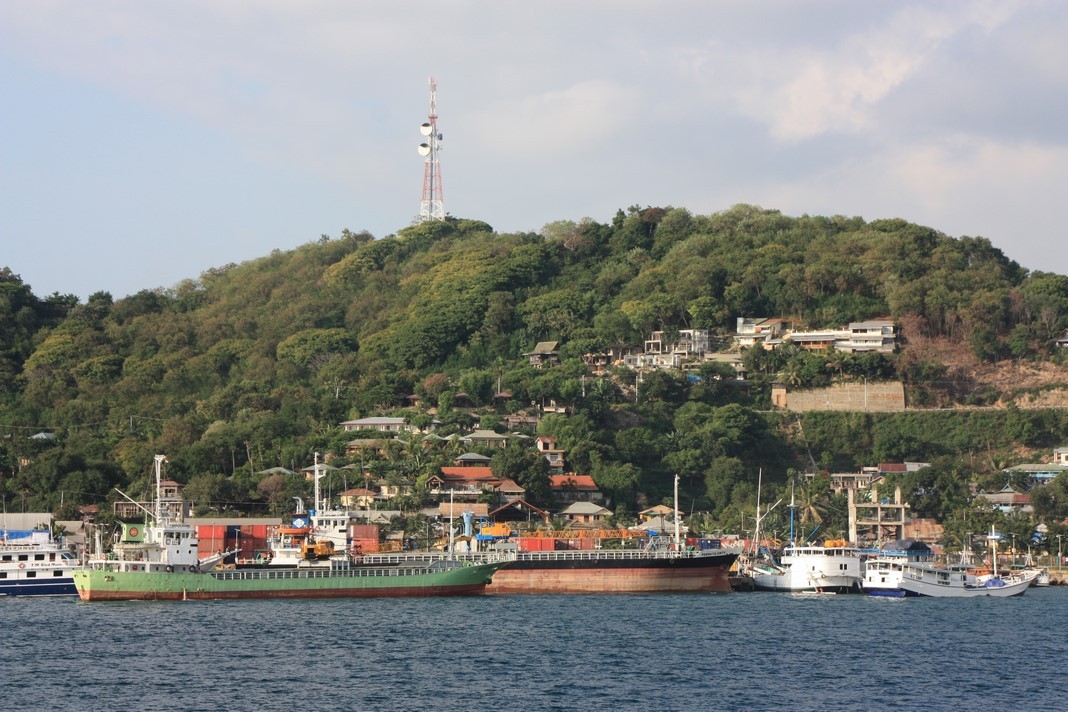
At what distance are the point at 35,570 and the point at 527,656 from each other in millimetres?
35321

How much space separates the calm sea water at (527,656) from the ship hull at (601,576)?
14.2 ft

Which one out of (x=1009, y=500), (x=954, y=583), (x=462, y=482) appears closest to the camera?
(x=954, y=583)

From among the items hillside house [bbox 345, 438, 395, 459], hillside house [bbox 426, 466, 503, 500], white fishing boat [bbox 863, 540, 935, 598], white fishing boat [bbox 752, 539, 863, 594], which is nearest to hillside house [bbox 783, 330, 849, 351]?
hillside house [bbox 426, 466, 503, 500]

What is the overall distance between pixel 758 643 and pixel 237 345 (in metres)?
92.9

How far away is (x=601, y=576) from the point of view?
75.1 m

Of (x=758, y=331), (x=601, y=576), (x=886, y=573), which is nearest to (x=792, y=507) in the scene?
(x=886, y=573)

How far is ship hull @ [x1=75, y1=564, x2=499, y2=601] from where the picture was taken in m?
69.8

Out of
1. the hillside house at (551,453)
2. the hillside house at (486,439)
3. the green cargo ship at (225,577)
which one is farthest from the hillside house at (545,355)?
the green cargo ship at (225,577)

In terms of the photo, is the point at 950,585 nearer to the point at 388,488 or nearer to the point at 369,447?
the point at 388,488

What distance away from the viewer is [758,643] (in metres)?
54.9

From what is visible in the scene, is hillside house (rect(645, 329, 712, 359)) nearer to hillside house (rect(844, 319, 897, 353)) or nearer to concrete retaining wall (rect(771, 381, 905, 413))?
concrete retaining wall (rect(771, 381, 905, 413))

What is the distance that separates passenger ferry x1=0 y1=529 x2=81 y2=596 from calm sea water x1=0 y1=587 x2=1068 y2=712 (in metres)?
4.51

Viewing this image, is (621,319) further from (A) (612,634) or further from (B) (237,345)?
(A) (612,634)

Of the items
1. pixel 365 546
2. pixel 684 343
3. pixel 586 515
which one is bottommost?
pixel 365 546
